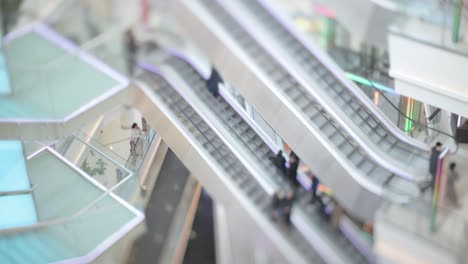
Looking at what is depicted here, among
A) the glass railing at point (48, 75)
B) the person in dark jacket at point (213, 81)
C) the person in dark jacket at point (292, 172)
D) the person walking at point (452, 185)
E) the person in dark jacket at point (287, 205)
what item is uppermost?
the glass railing at point (48, 75)

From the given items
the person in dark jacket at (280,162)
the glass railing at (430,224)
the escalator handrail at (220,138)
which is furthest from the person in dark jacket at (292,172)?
the glass railing at (430,224)

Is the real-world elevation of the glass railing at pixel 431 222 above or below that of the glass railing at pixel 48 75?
below

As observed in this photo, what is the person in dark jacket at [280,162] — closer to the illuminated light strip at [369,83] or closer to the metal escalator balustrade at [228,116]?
the metal escalator balustrade at [228,116]

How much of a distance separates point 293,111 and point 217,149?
5.23ft

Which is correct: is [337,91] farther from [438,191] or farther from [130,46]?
[130,46]

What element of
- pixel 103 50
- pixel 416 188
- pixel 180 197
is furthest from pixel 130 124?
pixel 416 188

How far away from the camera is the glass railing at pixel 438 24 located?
1236 cm

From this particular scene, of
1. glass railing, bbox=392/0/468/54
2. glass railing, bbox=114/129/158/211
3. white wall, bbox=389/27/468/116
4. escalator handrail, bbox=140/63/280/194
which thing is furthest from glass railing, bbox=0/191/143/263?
glass railing, bbox=392/0/468/54

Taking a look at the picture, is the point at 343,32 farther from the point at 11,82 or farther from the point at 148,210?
the point at 11,82

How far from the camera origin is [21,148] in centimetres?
1426

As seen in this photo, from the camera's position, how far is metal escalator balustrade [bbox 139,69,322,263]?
12.0m

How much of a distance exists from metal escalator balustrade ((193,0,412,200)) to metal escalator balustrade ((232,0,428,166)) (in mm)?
437

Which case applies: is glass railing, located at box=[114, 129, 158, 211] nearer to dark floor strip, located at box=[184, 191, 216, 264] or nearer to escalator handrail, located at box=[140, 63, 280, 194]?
escalator handrail, located at box=[140, 63, 280, 194]

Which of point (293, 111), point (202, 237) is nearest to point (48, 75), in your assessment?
point (293, 111)
